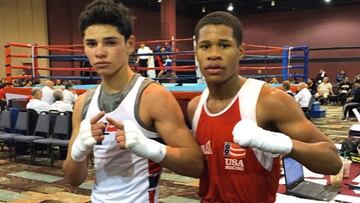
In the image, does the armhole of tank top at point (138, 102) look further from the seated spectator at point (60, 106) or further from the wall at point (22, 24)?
the wall at point (22, 24)

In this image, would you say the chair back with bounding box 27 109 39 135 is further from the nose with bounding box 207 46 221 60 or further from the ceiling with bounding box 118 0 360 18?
the ceiling with bounding box 118 0 360 18

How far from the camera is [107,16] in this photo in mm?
1362

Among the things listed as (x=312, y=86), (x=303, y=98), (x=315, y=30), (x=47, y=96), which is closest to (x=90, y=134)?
(x=47, y=96)

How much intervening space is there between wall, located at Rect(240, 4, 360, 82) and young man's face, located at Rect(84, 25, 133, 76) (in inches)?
701

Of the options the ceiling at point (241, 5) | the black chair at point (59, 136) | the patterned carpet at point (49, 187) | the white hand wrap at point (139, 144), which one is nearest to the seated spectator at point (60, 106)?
the black chair at point (59, 136)

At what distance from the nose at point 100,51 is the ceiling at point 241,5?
15984 mm

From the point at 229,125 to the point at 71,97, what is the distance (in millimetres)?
5963

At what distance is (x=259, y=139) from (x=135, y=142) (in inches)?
13.7

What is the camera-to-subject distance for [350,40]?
17578 millimetres

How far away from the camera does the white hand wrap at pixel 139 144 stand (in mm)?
1173

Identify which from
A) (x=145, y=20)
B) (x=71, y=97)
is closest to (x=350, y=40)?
(x=145, y=20)

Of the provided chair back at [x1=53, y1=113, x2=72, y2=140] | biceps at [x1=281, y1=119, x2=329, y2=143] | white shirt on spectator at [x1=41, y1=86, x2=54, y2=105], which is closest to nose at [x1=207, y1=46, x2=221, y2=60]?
biceps at [x1=281, y1=119, x2=329, y2=143]

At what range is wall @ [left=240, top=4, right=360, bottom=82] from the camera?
1755 cm

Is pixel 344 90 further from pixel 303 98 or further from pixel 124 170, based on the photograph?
pixel 124 170
